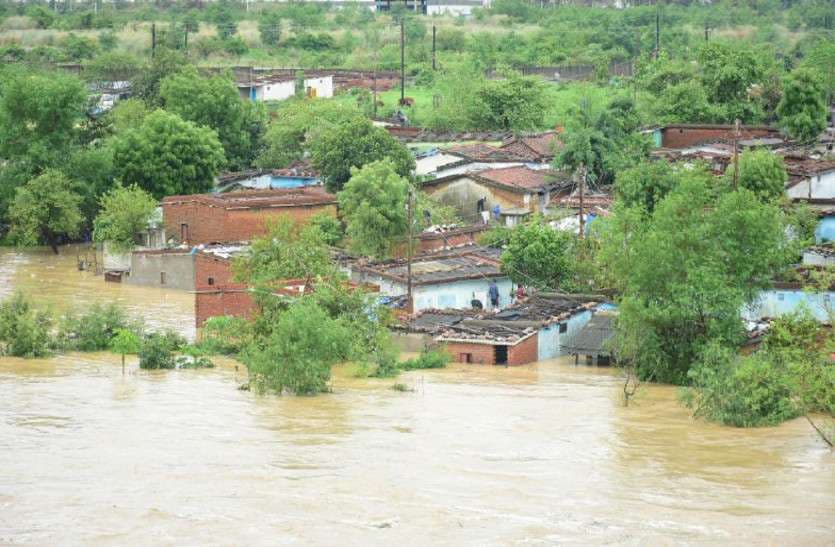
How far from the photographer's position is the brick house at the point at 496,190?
39.1 meters

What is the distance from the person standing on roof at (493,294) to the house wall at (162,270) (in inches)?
273

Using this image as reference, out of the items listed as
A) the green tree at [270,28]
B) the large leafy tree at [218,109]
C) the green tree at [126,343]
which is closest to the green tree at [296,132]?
the large leafy tree at [218,109]

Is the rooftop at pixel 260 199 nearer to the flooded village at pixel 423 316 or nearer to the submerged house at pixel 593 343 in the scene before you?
the flooded village at pixel 423 316

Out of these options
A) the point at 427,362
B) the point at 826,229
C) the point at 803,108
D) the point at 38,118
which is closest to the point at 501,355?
the point at 427,362

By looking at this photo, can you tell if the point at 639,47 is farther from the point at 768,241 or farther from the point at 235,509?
the point at 235,509

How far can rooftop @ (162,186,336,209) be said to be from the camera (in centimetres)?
3750

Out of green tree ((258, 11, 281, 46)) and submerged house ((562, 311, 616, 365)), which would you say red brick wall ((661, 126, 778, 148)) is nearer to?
submerged house ((562, 311, 616, 365))

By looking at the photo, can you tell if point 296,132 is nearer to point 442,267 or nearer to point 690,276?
point 442,267

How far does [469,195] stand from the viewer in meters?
39.7

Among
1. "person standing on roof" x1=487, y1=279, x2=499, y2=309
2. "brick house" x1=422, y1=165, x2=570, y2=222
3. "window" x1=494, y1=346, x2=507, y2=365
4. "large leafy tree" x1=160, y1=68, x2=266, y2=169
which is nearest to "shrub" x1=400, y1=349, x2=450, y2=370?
"window" x1=494, y1=346, x2=507, y2=365

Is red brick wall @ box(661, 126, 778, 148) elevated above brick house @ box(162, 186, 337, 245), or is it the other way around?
red brick wall @ box(661, 126, 778, 148)

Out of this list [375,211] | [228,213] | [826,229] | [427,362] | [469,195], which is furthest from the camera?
[469,195]

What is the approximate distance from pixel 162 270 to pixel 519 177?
931cm

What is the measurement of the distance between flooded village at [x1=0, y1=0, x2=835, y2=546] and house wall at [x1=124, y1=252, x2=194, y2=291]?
66mm
